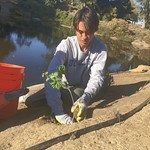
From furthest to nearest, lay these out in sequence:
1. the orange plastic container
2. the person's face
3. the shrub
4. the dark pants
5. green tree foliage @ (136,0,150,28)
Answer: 1. green tree foliage @ (136,0,150,28)
2. the shrub
3. the dark pants
4. the person's face
5. the orange plastic container

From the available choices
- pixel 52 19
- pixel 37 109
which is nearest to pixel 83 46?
pixel 37 109

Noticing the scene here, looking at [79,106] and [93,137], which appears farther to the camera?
[79,106]

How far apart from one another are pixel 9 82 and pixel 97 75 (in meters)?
1.07

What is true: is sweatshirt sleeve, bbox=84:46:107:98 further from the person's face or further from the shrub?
the shrub

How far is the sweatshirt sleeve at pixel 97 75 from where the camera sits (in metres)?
2.30

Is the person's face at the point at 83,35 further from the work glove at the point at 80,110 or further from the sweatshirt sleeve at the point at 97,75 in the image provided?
the work glove at the point at 80,110

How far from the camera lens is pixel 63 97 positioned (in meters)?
2.77

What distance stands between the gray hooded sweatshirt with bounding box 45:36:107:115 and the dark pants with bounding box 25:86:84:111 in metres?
0.13

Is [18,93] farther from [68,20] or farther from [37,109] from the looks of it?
[68,20]

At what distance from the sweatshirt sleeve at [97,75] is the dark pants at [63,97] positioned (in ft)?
0.89

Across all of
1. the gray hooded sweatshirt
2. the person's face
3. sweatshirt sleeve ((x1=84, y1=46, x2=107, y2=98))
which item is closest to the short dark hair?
the person's face

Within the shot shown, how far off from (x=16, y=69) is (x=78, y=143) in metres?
1.14

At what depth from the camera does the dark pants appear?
8.52ft

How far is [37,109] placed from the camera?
2.66 m
